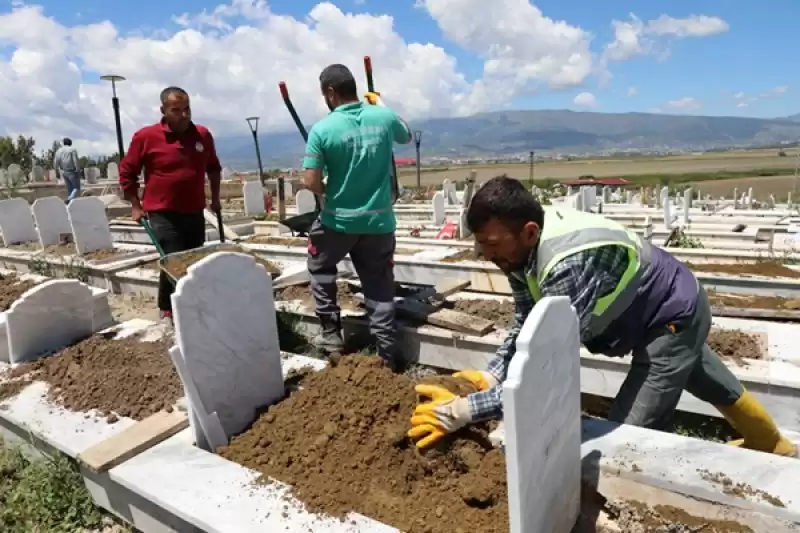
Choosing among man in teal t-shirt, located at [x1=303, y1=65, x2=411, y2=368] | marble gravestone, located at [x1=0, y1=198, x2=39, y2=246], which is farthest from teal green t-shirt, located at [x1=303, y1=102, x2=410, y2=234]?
marble gravestone, located at [x1=0, y1=198, x2=39, y2=246]

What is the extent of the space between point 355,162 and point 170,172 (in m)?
1.75

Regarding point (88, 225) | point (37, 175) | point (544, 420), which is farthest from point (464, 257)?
point (37, 175)

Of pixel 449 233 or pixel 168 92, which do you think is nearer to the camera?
pixel 168 92

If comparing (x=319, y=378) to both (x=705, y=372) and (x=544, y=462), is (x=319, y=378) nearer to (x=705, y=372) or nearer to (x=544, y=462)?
(x=544, y=462)

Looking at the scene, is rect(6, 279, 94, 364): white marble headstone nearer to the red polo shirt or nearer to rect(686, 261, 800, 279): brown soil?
the red polo shirt

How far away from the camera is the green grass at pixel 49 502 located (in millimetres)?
2762

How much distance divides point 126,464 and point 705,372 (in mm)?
2591

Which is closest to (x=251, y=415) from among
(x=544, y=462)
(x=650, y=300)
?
(x=544, y=462)

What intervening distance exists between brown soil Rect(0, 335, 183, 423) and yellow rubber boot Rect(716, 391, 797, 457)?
2786 mm

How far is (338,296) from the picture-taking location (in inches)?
219

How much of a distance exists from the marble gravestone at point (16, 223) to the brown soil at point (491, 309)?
26.2ft

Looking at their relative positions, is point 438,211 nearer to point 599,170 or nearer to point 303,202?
point 303,202

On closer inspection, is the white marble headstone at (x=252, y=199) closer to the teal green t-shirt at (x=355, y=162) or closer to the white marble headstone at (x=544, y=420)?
the teal green t-shirt at (x=355, y=162)

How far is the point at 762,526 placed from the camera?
6.54ft
